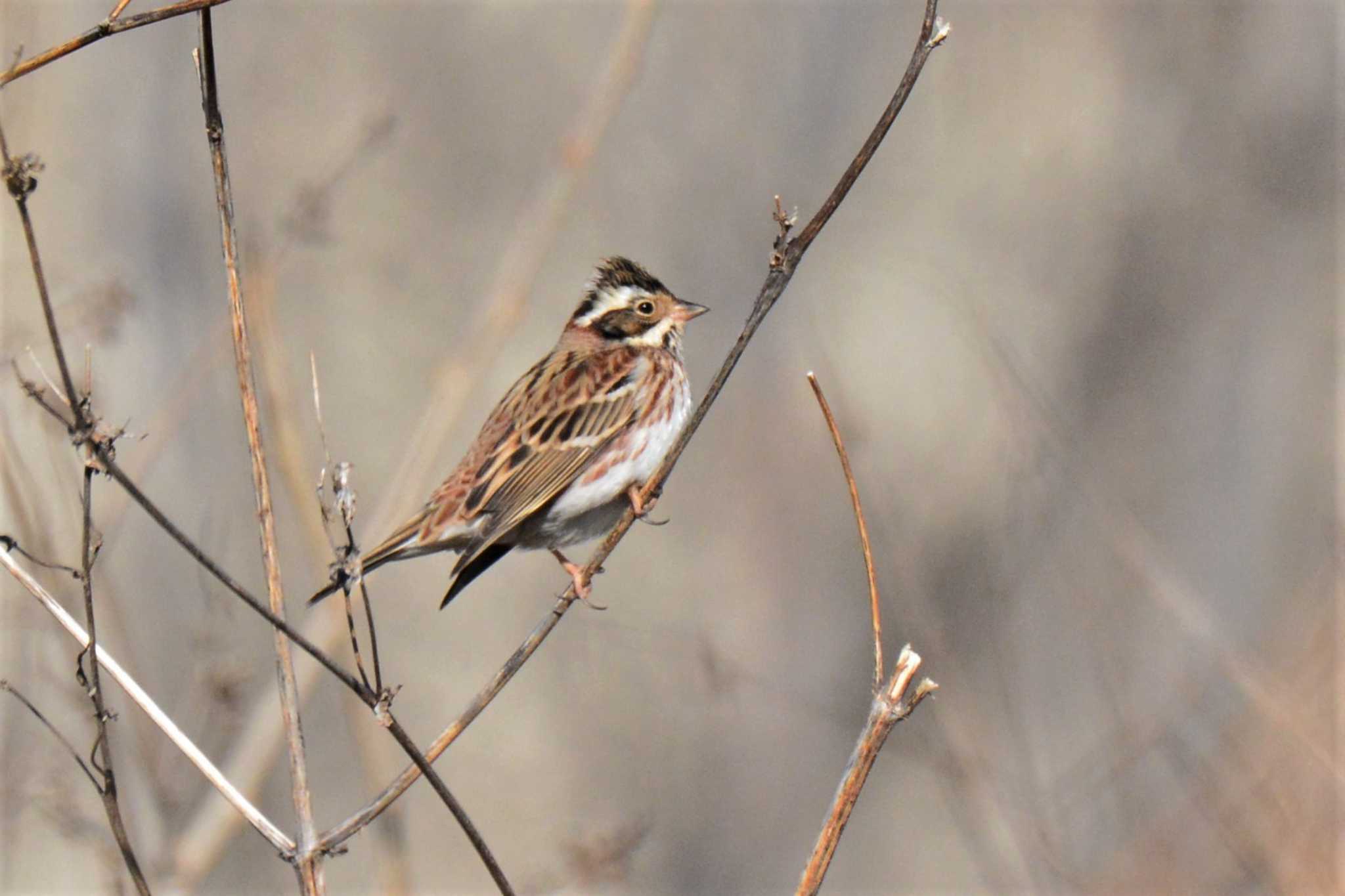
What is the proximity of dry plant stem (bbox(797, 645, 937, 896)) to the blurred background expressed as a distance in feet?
14.4

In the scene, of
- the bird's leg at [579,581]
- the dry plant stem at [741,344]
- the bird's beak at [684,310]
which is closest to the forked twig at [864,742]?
the dry plant stem at [741,344]

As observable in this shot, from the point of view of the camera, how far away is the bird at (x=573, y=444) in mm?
5109

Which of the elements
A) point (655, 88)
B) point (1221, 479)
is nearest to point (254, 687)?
point (655, 88)

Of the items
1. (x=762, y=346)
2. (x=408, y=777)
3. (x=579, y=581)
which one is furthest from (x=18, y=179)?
(x=762, y=346)

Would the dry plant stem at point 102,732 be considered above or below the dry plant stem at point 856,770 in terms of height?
above

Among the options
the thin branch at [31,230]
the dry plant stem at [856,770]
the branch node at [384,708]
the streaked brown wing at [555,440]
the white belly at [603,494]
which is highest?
the thin branch at [31,230]

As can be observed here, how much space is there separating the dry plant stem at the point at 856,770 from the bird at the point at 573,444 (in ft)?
6.54

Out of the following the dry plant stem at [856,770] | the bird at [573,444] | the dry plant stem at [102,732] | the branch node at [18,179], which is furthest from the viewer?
the bird at [573,444]

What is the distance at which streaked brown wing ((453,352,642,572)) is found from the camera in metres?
5.17

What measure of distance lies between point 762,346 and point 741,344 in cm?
913

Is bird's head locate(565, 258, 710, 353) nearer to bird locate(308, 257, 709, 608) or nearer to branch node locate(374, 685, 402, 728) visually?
bird locate(308, 257, 709, 608)

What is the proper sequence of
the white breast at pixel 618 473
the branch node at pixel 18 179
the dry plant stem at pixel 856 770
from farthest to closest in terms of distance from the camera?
the white breast at pixel 618 473
the dry plant stem at pixel 856 770
the branch node at pixel 18 179

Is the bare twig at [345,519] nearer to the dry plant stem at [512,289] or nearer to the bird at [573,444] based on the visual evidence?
the bird at [573,444]

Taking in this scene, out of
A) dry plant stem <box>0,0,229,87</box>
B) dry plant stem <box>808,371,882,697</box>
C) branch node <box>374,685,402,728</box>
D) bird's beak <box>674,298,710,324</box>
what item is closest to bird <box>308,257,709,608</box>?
bird's beak <box>674,298,710,324</box>
